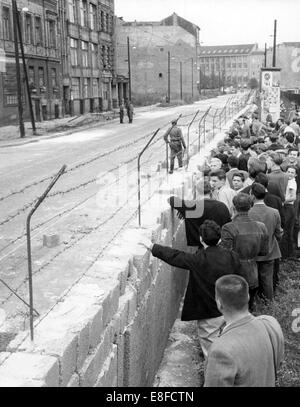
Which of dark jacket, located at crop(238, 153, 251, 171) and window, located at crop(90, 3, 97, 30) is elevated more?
window, located at crop(90, 3, 97, 30)

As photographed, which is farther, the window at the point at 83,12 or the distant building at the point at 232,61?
the distant building at the point at 232,61

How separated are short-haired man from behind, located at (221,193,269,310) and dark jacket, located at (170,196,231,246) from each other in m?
0.45

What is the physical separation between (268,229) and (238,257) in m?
1.33

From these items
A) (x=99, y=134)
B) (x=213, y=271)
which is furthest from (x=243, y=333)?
(x=99, y=134)

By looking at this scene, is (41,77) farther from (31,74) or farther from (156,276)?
(156,276)

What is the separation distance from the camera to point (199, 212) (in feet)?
21.6

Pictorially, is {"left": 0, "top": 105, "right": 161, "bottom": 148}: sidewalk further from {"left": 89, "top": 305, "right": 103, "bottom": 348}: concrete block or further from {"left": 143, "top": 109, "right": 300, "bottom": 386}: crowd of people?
{"left": 89, "top": 305, "right": 103, "bottom": 348}: concrete block

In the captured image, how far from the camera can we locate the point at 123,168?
16.6 metres

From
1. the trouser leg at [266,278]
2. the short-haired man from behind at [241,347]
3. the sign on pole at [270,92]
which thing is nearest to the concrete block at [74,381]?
the short-haired man from behind at [241,347]

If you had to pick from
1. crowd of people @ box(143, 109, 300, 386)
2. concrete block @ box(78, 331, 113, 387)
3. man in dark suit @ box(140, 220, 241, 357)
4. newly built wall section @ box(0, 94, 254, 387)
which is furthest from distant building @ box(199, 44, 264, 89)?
concrete block @ box(78, 331, 113, 387)

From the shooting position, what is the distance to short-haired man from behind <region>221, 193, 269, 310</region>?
235 inches

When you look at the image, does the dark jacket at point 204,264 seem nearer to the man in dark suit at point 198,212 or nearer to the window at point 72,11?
the man in dark suit at point 198,212

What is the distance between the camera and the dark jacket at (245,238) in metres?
5.96

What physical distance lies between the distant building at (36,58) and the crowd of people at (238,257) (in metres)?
26.9
